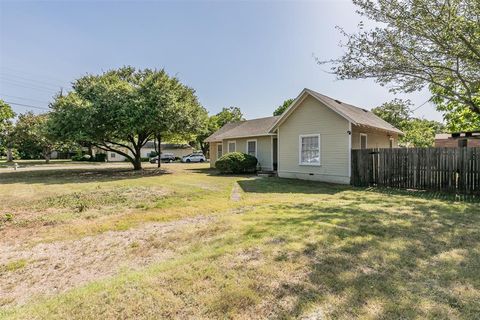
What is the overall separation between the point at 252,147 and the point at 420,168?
11.9 m

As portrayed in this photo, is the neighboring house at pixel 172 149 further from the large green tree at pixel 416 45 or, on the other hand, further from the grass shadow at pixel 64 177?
the large green tree at pixel 416 45

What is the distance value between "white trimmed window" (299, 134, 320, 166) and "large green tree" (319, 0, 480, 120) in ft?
14.9

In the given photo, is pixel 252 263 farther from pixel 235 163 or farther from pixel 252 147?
pixel 252 147

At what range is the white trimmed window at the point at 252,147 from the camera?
66.4 feet

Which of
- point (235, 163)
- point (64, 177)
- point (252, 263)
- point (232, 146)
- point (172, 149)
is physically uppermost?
point (172, 149)

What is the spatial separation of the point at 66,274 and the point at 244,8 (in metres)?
12.1

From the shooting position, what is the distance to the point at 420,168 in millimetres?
10516

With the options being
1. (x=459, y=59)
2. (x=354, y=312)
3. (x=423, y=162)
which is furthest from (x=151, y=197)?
(x=459, y=59)

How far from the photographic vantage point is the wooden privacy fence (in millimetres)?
9430

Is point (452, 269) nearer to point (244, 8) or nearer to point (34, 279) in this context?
point (34, 279)

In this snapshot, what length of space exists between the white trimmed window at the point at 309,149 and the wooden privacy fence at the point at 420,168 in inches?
80.1

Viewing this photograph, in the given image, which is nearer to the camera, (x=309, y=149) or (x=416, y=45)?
(x=416, y=45)

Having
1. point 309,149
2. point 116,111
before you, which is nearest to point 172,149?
point 116,111

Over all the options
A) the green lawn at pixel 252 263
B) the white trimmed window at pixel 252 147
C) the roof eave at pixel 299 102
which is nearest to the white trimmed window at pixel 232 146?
the white trimmed window at pixel 252 147
